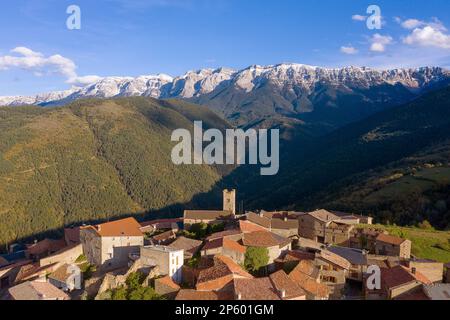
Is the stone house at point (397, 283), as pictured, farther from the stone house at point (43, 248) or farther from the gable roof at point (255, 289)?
the stone house at point (43, 248)

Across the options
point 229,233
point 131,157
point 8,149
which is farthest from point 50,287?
point 131,157

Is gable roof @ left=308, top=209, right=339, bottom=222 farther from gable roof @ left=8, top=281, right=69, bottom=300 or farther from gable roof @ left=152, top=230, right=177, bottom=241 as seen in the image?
gable roof @ left=8, top=281, right=69, bottom=300

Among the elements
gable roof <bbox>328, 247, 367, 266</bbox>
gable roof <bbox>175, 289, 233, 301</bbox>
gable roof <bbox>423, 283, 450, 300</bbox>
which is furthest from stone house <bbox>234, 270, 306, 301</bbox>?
gable roof <bbox>423, 283, 450, 300</bbox>

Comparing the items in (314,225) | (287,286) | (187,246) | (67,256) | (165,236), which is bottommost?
(67,256)

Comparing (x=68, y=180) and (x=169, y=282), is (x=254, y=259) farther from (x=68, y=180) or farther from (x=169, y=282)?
(x=68, y=180)

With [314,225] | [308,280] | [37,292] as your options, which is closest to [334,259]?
[308,280]
